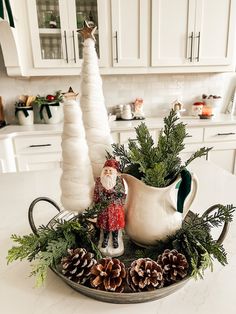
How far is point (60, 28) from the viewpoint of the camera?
2.04 m

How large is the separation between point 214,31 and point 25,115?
1.81 m

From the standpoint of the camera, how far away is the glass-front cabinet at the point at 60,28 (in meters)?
1.99

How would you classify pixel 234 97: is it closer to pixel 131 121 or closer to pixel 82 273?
pixel 131 121

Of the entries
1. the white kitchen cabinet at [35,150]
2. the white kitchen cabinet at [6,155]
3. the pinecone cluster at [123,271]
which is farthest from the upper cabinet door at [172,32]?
the pinecone cluster at [123,271]

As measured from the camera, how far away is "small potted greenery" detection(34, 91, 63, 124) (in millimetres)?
2248

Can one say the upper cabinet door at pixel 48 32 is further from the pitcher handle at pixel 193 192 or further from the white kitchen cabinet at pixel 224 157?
the pitcher handle at pixel 193 192

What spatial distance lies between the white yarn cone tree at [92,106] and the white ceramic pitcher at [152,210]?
83 mm

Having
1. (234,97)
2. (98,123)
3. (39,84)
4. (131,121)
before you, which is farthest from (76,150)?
(234,97)

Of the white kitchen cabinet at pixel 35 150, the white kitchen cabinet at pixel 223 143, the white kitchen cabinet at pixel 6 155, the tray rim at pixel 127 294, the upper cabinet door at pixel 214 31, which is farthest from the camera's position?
the white kitchen cabinet at pixel 223 143

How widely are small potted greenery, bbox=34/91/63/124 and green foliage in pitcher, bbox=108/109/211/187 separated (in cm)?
185

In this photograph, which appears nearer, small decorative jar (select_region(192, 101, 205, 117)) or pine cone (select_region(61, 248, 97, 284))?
pine cone (select_region(61, 248, 97, 284))

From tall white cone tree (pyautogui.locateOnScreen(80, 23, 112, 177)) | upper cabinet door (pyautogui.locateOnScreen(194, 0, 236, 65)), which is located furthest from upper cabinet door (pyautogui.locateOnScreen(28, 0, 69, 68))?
tall white cone tree (pyautogui.locateOnScreen(80, 23, 112, 177))

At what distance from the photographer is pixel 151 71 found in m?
2.23

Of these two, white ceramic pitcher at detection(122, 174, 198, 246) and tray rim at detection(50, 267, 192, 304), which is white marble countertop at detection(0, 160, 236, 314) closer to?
tray rim at detection(50, 267, 192, 304)
